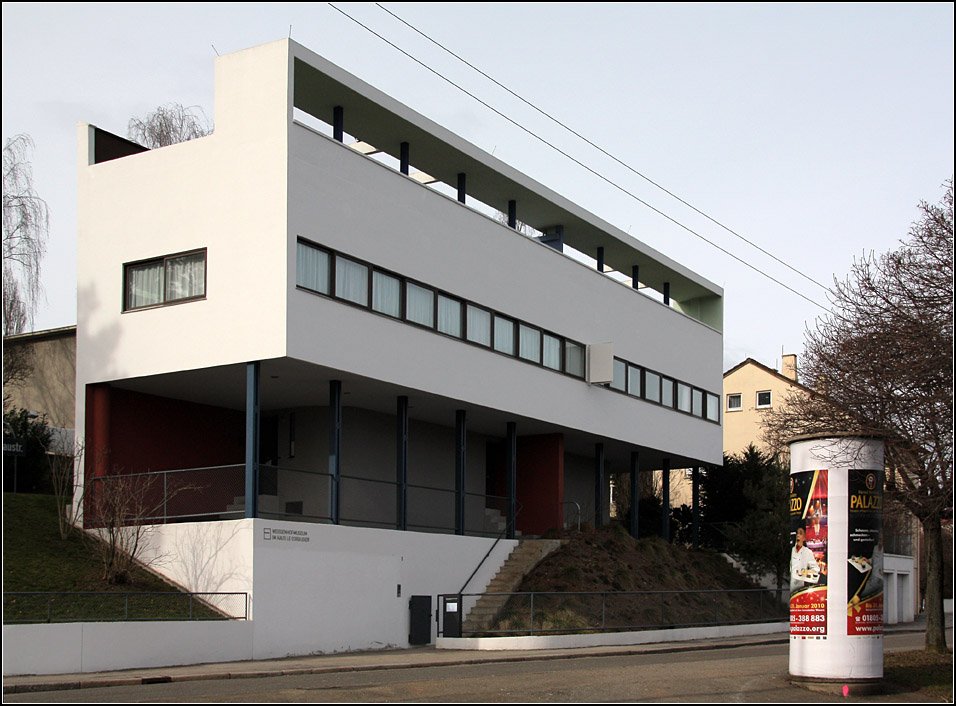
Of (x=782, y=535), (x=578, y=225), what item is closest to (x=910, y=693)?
(x=578, y=225)

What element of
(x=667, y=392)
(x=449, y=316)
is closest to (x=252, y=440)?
(x=449, y=316)

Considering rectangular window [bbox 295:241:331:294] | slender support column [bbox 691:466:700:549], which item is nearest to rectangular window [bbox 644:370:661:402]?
slender support column [bbox 691:466:700:549]

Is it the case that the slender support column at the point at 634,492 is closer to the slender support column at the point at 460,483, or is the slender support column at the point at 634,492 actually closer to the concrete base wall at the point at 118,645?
the slender support column at the point at 460,483

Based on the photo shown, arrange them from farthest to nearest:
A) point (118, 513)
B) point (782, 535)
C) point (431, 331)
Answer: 1. point (782, 535)
2. point (431, 331)
3. point (118, 513)

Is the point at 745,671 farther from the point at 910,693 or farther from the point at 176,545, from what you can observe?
the point at 176,545

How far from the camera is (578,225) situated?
3944cm

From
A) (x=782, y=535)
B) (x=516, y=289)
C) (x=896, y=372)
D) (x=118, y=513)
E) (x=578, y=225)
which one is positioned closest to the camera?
(x=896, y=372)

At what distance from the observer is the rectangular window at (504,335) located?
113ft

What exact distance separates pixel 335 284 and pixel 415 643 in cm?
873

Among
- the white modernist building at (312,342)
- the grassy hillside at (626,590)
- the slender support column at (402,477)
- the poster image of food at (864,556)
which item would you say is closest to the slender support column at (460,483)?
the white modernist building at (312,342)

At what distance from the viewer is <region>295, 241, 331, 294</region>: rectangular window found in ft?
89.0

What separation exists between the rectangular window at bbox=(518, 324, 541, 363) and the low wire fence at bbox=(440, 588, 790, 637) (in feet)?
23.4

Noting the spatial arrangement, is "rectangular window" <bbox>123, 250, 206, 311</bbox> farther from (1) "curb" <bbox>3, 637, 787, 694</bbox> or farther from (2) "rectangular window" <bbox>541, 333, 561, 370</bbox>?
(2) "rectangular window" <bbox>541, 333, 561, 370</bbox>

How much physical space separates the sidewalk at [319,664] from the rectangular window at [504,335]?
8972 mm
